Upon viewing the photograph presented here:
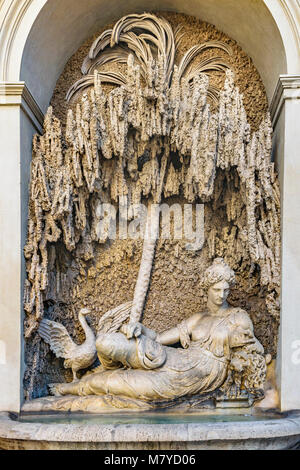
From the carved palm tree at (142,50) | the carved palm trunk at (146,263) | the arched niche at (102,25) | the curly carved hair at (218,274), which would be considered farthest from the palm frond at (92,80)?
the curly carved hair at (218,274)

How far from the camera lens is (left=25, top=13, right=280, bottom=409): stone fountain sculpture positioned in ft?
14.2

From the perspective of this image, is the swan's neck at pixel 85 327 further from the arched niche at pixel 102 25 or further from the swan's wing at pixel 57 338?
the arched niche at pixel 102 25

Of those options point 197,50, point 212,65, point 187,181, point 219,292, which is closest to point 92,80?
point 197,50

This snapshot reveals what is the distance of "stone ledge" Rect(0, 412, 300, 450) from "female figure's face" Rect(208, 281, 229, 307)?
1.11 m

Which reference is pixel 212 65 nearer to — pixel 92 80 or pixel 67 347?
pixel 92 80

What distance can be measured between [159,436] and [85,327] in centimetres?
143

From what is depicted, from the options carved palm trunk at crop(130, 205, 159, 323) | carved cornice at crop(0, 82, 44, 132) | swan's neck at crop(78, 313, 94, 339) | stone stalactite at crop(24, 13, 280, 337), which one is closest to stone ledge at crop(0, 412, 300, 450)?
stone stalactite at crop(24, 13, 280, 337)

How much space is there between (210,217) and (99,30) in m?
1.98

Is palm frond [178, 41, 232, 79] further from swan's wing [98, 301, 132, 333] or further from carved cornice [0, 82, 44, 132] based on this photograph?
swan's wing [98, 301, 132, 333]

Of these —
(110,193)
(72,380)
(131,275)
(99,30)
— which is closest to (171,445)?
(72,380)

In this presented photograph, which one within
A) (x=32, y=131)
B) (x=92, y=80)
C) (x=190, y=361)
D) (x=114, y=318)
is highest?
(x=92, y=80)

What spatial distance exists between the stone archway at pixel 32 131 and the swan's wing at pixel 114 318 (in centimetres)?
81

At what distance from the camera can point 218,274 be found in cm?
448

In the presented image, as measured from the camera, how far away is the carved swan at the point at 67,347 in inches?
182
